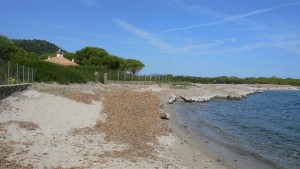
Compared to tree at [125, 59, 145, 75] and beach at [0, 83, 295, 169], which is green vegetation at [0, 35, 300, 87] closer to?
tree at [125, 59, 145, 75]

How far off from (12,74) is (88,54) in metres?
72.5

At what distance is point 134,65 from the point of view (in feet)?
381

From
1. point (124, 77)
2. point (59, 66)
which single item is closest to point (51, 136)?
point (59, 66)

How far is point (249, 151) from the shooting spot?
19.2 meters

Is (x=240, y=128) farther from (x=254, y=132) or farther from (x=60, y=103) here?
(x=60, y=103)

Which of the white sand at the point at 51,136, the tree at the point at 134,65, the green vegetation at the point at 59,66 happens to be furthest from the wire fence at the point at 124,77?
the white sand at the point at 51,136

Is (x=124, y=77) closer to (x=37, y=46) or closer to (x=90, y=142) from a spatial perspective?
(x=90, y=142)

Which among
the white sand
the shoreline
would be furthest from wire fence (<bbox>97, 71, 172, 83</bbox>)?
the shoreline

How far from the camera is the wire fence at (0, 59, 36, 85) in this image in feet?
84.8

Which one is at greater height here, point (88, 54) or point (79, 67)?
point (88, 54)

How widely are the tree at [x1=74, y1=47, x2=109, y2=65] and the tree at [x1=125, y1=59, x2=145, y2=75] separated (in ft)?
45.8

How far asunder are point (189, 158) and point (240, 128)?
14336 millimetres

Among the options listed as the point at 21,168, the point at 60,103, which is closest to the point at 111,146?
the point at 21,168

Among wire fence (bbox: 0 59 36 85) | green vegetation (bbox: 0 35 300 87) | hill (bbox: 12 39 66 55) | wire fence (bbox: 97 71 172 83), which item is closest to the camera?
wire fence (bbox: 0 59 36 85)
